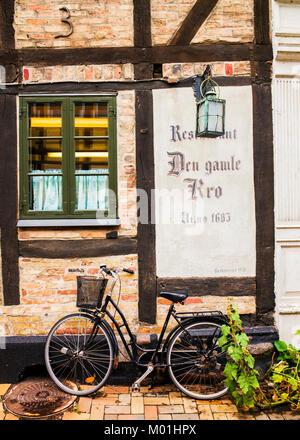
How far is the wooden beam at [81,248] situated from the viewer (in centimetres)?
439

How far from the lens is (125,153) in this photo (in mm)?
4406

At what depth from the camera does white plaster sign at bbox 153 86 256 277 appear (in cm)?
439

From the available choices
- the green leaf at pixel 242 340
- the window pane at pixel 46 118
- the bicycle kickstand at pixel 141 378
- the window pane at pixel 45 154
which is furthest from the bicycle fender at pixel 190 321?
the window pane at pixel 46 118

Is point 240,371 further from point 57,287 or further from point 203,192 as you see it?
point 57,287

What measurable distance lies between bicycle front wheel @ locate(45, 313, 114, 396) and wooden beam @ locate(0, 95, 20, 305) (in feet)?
2.39

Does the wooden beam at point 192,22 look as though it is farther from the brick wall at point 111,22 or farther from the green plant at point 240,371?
the green plant at point 240,371

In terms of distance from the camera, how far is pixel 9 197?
4.42m

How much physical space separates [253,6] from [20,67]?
2.89 meters

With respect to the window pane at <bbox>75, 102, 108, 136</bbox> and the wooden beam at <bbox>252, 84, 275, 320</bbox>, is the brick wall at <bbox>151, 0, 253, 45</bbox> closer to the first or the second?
the wooden beam at <bbox>252, 84, 275, 320</bbox>

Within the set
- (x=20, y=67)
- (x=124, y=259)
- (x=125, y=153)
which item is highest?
(x=20, y=67)

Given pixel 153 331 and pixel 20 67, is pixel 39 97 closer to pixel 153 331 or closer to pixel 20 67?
pixel 20 67

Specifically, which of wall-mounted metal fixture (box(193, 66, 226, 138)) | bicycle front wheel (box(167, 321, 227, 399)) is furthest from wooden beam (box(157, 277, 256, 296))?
wall-mounted metal fixture (box(193, 66, 226, 138))

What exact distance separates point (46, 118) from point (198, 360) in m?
3.33

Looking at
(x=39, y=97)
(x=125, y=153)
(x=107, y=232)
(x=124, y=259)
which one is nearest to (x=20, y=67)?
(x=39, y=97)
